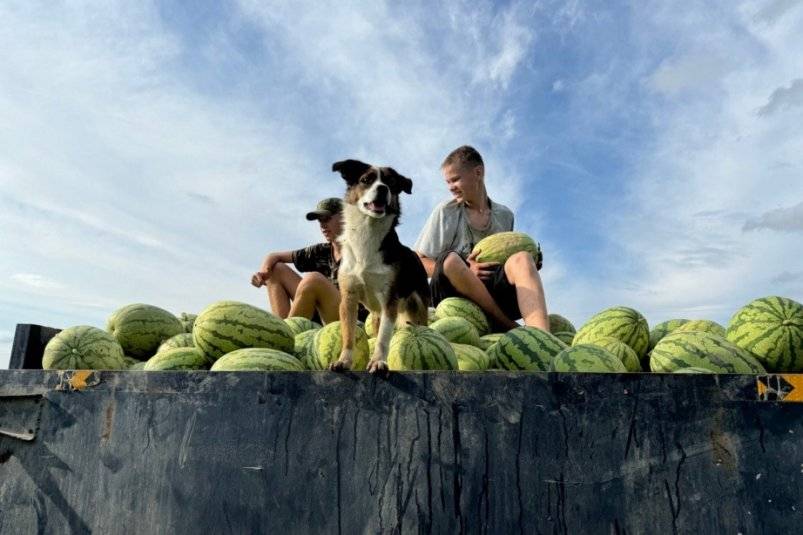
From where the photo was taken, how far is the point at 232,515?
6.46 ft

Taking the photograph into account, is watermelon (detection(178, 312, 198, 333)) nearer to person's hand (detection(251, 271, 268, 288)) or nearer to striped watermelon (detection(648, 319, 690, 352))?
person's hand (detection(251, 271, 268, 288))

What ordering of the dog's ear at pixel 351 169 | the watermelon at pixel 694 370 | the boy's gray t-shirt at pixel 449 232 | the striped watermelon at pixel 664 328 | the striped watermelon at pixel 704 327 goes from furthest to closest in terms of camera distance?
the boy's gray t-shirt at pixel 449 232 < the striped watermelon at pixel 664 328 < the striped watermelon at pixel 704 327 < the dog's ear at pixel 351 169 < the watermelon at pixel 694 370

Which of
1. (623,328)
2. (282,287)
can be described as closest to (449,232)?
(282,287)

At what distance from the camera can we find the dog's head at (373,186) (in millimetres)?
2826

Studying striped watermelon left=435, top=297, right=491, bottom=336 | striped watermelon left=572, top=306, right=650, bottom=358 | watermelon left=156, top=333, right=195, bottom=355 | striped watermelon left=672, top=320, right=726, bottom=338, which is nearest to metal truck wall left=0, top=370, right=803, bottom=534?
watermelon left=156, top=333, right=195, bottom=355

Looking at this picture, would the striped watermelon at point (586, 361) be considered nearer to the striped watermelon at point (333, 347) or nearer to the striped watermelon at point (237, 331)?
the striped watermelon at point (333, 347)

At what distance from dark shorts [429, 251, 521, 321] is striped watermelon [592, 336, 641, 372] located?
1.54m

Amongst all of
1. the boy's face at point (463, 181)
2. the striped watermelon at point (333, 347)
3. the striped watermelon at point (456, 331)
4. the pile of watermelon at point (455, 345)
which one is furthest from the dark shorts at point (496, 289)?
the striped watermelon at point (333, 347)

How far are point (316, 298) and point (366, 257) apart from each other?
2.71 meters

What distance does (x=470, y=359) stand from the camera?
3.04 m

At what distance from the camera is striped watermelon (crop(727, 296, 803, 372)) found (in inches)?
111

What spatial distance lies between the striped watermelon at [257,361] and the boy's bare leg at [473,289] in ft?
7.33

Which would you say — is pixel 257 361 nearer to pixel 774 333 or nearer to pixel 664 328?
pixel 774 333

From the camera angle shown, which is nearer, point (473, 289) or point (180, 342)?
point (180, 342)
